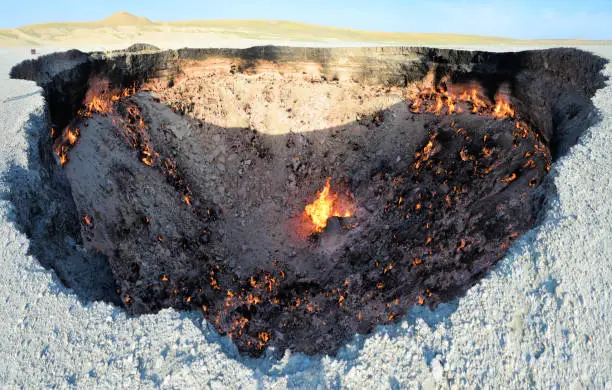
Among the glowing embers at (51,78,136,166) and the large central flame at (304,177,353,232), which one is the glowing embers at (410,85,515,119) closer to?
the large central flame at (304,177,353,232)

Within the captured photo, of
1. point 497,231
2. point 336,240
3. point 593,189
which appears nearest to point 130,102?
point 336,240

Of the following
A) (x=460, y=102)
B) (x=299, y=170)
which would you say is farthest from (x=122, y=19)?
(x=460, y=102)

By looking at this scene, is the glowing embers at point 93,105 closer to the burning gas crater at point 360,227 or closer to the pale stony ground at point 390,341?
the burning gas crater at point 360,227

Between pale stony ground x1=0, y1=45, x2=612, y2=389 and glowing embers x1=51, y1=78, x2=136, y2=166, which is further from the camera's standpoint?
glowing embers x1=51, y1=78, x2=136, y2=166

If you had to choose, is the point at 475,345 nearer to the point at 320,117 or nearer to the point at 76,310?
the point at 76,310

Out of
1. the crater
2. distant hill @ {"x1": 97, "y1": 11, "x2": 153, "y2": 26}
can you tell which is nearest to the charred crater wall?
the crater

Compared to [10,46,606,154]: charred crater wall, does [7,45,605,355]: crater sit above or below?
below
